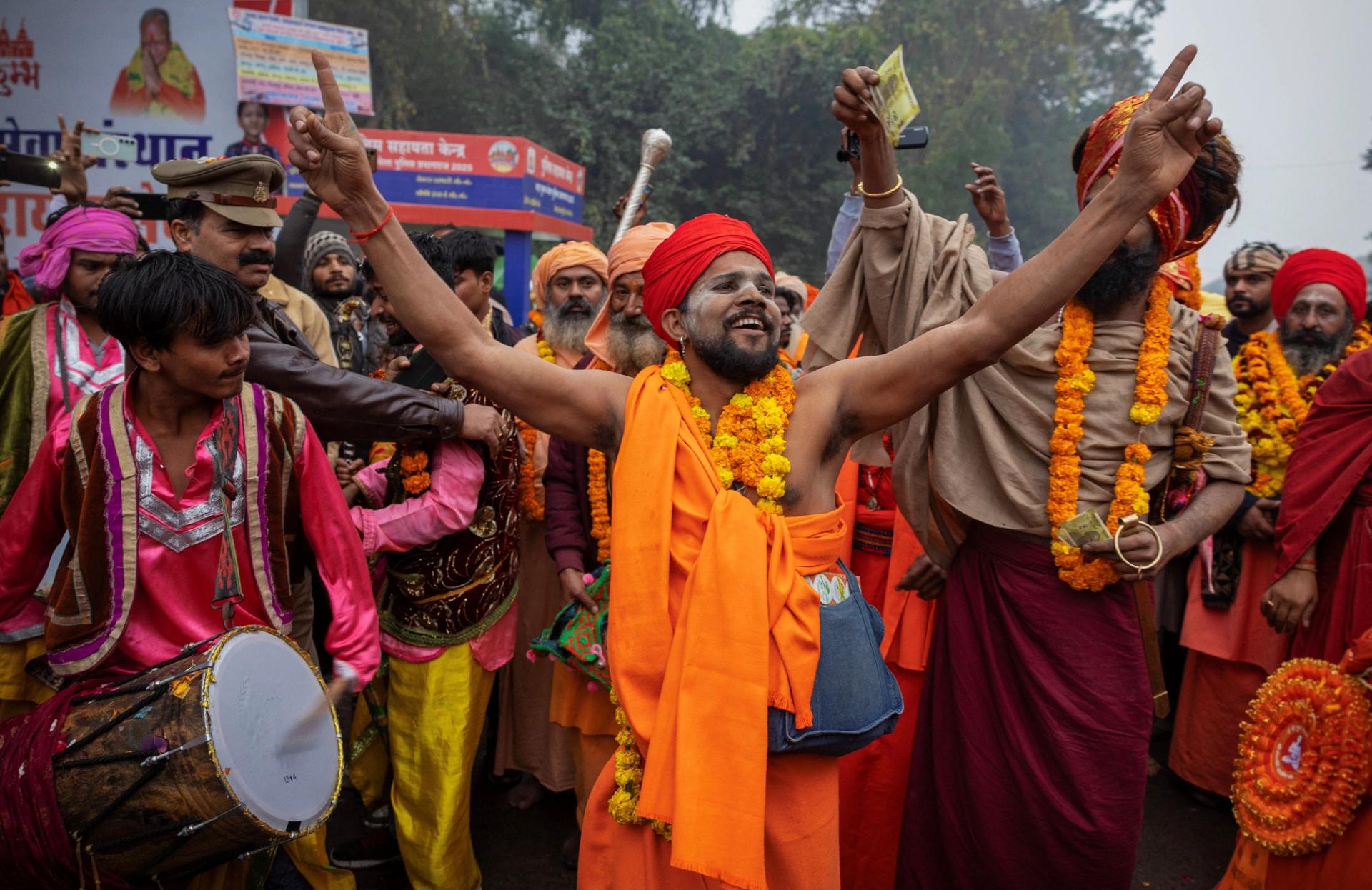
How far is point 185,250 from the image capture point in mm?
3547

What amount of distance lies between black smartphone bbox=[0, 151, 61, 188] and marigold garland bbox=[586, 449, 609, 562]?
273cm

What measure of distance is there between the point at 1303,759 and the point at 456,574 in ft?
9.20

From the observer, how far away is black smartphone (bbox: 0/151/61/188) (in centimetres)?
436

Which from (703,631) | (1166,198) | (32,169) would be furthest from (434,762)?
(32,169)

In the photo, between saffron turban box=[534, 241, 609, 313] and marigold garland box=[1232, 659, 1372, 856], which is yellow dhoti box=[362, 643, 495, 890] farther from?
marigold garland box=[1232, 659, 1372, 856]

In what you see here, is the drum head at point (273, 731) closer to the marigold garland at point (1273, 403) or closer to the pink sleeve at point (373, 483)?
the pink sleeve at point (373, 483)

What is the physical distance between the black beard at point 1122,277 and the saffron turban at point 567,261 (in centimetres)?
231

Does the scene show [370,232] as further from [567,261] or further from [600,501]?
[567,261]

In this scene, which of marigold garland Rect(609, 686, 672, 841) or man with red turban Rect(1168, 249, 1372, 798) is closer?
marigold garland Rect(609, 686, 672, 841)

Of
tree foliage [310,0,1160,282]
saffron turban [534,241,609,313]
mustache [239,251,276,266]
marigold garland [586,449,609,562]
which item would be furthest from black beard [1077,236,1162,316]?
tree foliage [310,0,1160,282]

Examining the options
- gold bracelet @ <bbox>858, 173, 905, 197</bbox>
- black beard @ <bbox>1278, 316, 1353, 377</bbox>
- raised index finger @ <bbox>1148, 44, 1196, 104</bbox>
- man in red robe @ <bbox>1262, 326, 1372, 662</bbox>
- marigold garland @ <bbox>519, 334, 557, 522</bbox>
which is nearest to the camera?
raised index finger @ <bbox>1148, 44, 1196, 104</bbox>

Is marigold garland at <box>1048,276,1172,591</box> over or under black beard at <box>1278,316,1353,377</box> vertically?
under

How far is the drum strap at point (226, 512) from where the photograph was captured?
267 cm

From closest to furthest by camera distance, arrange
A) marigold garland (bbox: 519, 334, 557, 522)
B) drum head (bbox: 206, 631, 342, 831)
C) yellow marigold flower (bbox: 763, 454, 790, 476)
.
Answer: drum head (bbox: 206, 631, 342, 831) < yellow marigold flower (bbox: 763, 454, 790, 476) < marigold garland (bbox: 519, 334, 557, 522)
